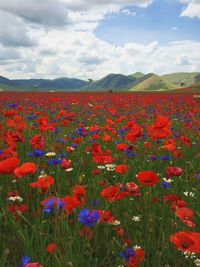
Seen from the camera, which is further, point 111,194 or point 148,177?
point 111,194

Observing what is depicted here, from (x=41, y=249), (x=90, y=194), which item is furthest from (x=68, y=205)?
(x=90, y=194)

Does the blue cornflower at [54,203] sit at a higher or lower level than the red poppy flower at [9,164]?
lower

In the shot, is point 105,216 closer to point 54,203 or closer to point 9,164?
point 54,203

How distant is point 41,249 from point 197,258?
1042 millimetres

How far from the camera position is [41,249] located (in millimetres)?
2168

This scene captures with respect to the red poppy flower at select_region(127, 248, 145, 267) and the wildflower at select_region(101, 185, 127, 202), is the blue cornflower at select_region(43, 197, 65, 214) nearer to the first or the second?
the wildflower at select_region(101, 185, 127, 202)

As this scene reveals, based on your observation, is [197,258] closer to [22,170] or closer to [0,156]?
[22,170]

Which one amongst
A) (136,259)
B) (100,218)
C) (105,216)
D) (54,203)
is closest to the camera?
(136,259)

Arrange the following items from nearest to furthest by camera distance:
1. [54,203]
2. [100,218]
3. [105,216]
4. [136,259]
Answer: [136,259], [54,203], [100,218], [105,216]

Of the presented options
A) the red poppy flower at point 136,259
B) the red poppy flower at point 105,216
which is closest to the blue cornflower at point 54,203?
the red poppy flower at point 105,216

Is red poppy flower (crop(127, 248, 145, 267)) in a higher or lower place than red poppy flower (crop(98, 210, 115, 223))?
lower

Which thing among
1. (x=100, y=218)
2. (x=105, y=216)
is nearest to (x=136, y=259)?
(x=100, y=218)

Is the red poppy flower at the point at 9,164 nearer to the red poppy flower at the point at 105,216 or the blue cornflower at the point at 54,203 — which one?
the blue cornflower at the point at 54,203

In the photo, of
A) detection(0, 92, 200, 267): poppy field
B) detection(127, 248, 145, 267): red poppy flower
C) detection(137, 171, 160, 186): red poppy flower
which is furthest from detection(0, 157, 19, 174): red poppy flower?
detection(127, 248, 145, 267): red poppy flower
